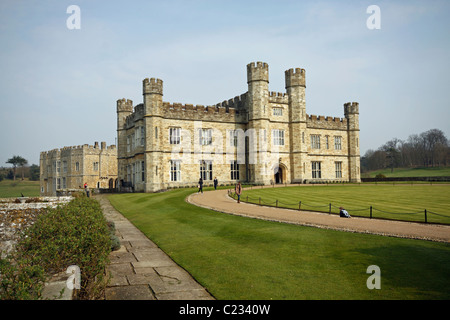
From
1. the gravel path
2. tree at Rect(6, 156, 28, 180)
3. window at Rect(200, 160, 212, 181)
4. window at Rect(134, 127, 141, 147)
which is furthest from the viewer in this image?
tree at Rect(6, 156, 28, 180)

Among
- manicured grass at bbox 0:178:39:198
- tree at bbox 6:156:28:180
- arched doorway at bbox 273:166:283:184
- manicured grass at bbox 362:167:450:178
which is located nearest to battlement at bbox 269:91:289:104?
arched doorway at bbox 273:166:283:184

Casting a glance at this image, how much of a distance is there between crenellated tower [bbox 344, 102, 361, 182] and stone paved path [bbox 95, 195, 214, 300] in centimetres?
4222

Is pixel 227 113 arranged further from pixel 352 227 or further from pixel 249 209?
pixel 352 227

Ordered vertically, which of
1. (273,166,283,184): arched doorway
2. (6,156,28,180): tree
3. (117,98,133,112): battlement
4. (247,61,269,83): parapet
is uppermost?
(247,61,269,83): parapet

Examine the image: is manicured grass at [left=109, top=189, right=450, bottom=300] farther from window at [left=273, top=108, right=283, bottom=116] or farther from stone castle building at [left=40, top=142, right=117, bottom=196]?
stone castle building at [left=40, top=142, right=117, bottom=196]

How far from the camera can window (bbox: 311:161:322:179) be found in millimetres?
45906

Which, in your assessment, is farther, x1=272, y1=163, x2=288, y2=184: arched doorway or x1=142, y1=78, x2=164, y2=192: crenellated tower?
x1=272, y1=163, x2=288, y2=184: arched doorway

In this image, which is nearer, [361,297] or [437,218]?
[361,297]

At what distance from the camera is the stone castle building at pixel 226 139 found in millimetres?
34219

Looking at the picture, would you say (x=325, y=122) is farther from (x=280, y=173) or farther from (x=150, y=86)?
(x=150, y=86)

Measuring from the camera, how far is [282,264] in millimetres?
8867

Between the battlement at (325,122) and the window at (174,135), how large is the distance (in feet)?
63.4
